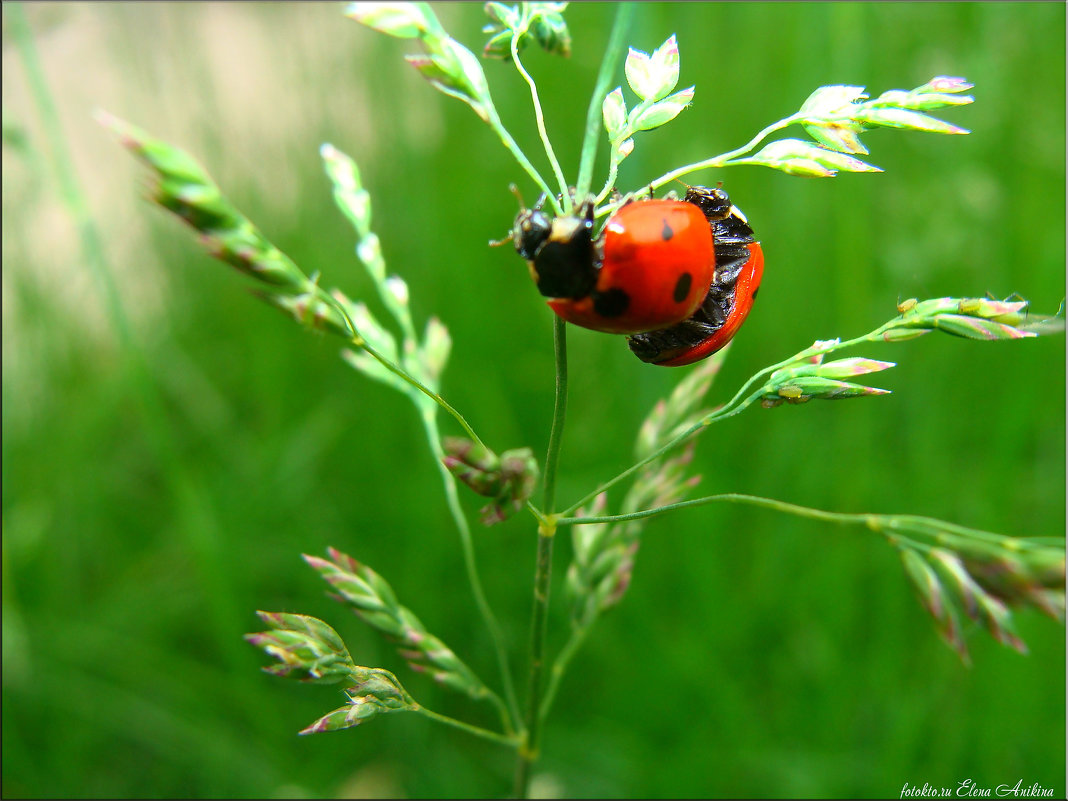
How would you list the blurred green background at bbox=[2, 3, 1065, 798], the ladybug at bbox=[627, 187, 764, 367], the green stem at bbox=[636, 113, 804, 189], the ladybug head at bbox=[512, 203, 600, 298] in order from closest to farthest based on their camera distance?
the green stem at bbox=[636, 113, 804, 189] → the ladybug head at bbox=[512, 203, 600, 298] → the ladybug at bbox=[627, 187, 764, 367] → the blurred green background at bbox=[2, 3, 1065, 798]

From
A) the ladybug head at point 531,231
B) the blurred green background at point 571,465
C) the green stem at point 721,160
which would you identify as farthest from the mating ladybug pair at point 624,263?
the blurred green background at point 571,465

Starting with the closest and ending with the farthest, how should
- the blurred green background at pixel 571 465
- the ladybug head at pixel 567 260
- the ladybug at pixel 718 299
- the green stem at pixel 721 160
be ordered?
the green stem at pixel 721 160 → the ladybug head at pixel 567 260 → the ladybug at pixel 718 299 → the blurred green background at pixel 571 465

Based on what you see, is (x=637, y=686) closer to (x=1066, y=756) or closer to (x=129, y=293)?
(x=1066, y=756)

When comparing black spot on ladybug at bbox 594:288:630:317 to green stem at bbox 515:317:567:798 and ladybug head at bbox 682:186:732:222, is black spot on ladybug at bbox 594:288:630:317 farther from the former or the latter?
ladybug head at bbox 682:186:732:222

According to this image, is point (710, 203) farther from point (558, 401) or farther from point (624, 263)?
point (558, 401)

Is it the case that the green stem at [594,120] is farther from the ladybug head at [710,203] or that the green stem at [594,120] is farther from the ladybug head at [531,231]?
the ladybug head at [710,203]

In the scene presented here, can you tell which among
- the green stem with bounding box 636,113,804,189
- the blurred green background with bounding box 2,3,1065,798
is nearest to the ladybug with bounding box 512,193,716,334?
the green stem with bounding box 636,113,804,189
